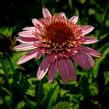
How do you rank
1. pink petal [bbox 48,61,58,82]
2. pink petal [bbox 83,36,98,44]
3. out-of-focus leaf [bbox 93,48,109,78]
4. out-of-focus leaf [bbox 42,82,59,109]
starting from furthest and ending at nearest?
out-of-focus leaf [bbox 93,48,109,78], out-of-focus leaf [bbox 42,82,59,109], pink petal [bbox 83,36,98,44], pink petal [bbox 48,61,58,82]

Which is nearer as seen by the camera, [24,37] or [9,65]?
[24,37]

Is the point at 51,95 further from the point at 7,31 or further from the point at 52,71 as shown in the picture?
the point at 7,31

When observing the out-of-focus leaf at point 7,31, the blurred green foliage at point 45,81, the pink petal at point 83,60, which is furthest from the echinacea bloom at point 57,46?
the out-of-focus leaf at point 7,31

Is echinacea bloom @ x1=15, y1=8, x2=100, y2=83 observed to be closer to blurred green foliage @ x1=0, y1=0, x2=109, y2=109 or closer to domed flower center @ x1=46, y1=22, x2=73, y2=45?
domed flower center @ x1=46, y1=22, x2=73, y2=45

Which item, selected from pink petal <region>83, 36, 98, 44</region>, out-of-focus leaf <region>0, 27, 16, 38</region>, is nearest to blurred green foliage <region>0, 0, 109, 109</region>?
out-of-focus leaf <region>0, 27, 16, 38</region>

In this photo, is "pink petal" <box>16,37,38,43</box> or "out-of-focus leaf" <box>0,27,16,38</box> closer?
"pink petal" <box>16,37,38,43</box>

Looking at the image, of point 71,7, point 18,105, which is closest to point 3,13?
point 71,7

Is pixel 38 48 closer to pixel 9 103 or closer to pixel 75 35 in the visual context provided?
pixel 75 35
